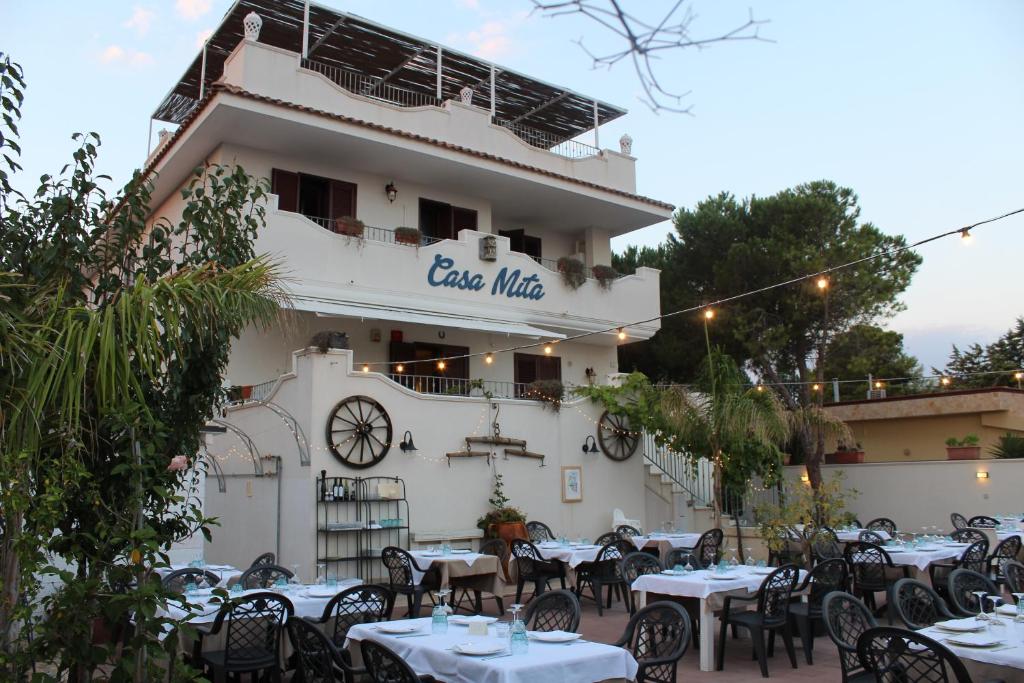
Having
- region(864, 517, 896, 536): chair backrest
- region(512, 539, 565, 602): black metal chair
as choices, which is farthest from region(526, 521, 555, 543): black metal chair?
region(864, 517, 896, 536): chair backrest

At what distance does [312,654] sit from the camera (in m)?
6.08

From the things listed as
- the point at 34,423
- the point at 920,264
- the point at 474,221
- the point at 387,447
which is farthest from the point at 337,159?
the point at 920,264

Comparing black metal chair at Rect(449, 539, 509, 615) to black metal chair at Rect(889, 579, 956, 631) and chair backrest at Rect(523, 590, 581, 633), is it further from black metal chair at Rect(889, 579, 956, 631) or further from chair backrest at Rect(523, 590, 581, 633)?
black metal chair at Rect(889, 579, 956, 631)

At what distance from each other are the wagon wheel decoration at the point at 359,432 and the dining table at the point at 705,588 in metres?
5.05

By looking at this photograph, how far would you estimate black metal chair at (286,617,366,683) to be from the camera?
5656 mm

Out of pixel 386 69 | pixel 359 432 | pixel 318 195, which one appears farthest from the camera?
pixel 386 69

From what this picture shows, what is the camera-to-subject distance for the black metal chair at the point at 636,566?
9836 mm

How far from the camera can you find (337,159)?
53.4 feet

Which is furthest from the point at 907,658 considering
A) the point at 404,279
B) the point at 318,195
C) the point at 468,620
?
the point at 318,195

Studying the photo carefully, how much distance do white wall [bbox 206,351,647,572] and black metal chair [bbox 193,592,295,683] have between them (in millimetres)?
4882

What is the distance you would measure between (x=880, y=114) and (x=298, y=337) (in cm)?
1297

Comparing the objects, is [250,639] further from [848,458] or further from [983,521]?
[848,458]

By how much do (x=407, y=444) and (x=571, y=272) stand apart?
6707 mm

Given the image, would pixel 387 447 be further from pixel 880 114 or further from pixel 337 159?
pixel 880 114
